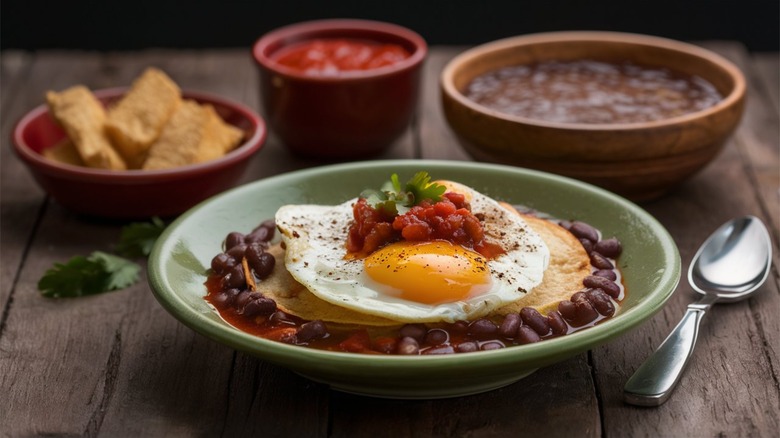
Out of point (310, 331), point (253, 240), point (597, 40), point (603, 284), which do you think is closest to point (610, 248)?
point (603, 284)

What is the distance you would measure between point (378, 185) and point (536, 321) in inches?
51.5

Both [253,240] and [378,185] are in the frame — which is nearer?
[253,240]

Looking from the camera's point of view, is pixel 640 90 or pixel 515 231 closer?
pixel 515 231

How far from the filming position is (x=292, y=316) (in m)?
3.49

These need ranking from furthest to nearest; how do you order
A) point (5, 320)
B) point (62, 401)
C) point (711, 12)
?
point (711, 12)
point (5, 320)
point (62, 401)

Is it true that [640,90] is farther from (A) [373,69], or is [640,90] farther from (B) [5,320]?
(B) [5,320]

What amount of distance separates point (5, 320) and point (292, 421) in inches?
56.4

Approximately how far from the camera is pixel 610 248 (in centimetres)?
388

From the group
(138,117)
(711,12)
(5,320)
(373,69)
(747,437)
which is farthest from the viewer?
(711,12)

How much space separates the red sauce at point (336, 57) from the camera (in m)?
5.59

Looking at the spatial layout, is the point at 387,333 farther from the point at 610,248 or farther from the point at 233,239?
the point at 610,248

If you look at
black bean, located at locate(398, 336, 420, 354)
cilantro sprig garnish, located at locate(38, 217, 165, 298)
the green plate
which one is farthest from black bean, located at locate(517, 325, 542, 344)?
cilantro sprig garnish, located at locate(38, 217, 165, 298)

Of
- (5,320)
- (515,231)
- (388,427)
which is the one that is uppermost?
(515,231)

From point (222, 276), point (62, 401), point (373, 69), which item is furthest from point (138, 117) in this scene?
point (62, 401)
